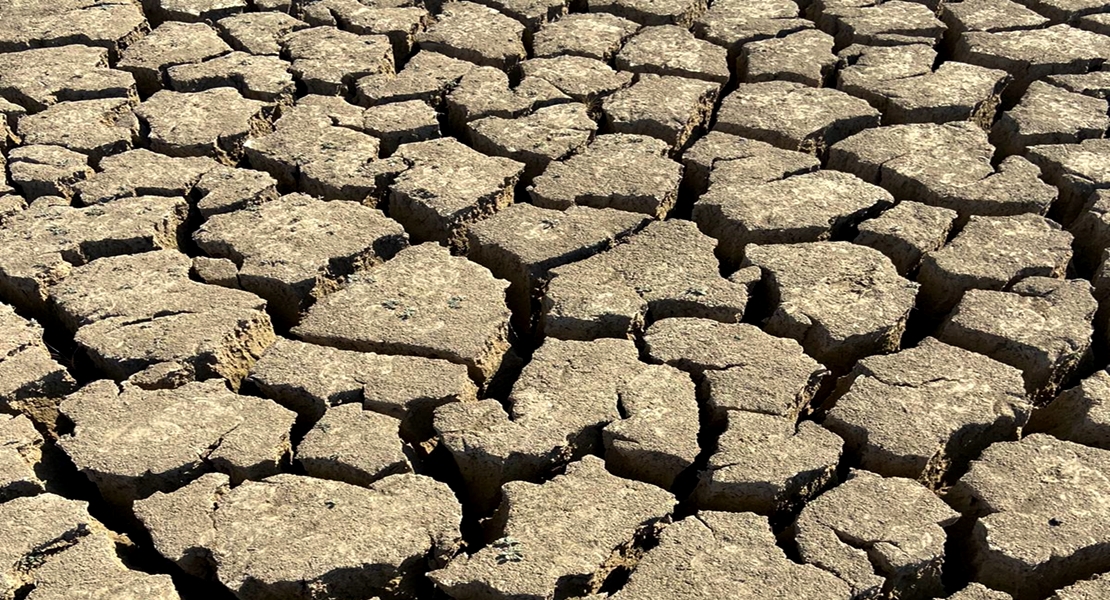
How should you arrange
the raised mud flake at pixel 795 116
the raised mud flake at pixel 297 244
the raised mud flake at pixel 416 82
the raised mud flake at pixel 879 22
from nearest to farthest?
the raised mud flake at pixel 297 244, the raised mud flake at pixel 795 116, the raised mud flake at pixel 416 82, the raised mud flake at pixel 879 22

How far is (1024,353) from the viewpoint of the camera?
239 centimetres

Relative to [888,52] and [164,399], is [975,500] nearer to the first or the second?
[164,399]

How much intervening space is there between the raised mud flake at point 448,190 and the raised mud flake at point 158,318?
0.55m

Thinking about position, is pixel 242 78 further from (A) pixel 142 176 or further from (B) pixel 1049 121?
(B) pixel 1049 121

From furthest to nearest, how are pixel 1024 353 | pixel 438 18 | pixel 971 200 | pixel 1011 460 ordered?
pixel 438 18 → pixel 971 200 → pixel 1024 353 → pixel 1011 460

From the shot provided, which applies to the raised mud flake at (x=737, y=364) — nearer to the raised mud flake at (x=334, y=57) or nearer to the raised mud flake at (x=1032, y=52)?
the raised mud flake at (x=334, y=57)

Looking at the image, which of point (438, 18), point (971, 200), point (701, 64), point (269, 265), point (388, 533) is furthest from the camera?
point (438, 18)

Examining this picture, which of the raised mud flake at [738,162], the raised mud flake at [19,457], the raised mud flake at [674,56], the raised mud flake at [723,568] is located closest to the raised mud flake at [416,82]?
the raised mud flake at [674,56]

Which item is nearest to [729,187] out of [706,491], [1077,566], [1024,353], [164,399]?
[1024,353]

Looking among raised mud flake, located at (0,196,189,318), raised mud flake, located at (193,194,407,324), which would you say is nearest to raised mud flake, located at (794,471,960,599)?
raised mud flake, located at (193,194,407,324)

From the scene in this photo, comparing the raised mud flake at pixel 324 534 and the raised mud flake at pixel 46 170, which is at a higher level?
the raised mud flake at pixel 46 170

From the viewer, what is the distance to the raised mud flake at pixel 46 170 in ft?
9.72

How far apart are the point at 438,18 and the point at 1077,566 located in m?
2.86

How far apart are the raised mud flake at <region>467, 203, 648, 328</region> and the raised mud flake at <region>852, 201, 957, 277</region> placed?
2.04ft
